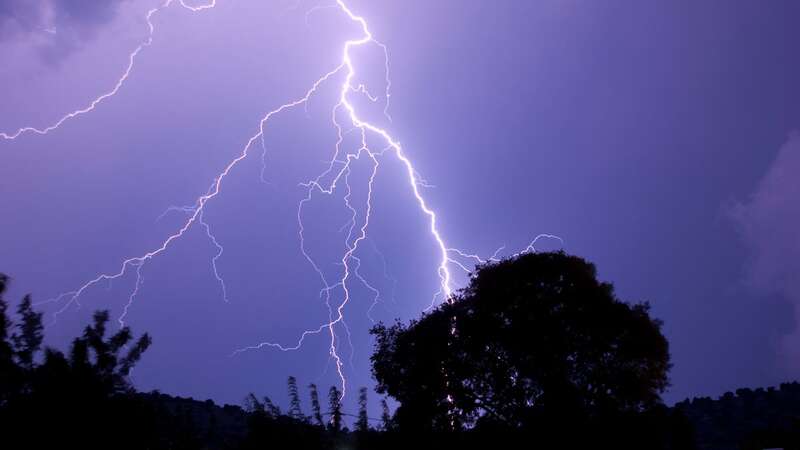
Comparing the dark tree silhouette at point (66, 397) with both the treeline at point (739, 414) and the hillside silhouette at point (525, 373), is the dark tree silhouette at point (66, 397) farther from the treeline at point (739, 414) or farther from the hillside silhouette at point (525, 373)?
the treeline at point (739, 414)

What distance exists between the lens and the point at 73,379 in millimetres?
8023

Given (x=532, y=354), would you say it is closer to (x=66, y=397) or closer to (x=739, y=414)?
(x=66, y=397)

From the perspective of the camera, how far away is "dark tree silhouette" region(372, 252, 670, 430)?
16156 mm

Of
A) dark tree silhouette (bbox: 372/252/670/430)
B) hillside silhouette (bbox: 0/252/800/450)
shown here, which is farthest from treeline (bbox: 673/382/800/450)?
dark tree silhouette (bbox: 372/252/670/430)

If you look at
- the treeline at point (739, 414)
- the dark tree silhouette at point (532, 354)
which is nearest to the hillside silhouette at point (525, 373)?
the dark tree silhouette at point (532, 354)

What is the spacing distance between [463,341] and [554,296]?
337 centimetres

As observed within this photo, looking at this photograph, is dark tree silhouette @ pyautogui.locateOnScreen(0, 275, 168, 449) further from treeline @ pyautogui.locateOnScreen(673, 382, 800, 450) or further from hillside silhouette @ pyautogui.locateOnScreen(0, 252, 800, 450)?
treeline @ pyautogui.locateOnScreen(673, 382, 800, 450)

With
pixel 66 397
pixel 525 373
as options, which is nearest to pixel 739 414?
pixel 525 373

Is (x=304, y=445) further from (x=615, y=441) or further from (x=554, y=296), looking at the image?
(x=554, y=296)

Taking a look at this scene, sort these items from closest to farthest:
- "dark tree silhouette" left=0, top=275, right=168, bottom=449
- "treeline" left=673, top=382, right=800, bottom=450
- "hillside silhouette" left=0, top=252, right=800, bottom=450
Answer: "dark tree silhouette" left=0, top=275, right=168, bottom=449
"hillside silhouette" left=0, top=252, right=800, bottom=450
"treeline" left=673, top=382, right=800, bottom=450

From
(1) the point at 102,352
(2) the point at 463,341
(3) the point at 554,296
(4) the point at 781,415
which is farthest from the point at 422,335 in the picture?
(4) the point at 781,415

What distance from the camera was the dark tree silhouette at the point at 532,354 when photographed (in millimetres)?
16156

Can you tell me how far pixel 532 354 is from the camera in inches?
653

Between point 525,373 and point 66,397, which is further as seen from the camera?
point 525,373
